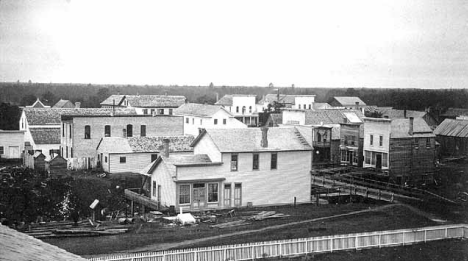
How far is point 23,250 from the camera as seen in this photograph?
27.3 ft

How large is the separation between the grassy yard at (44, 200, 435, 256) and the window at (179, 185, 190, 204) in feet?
10.8

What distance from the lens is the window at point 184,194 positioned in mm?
34719

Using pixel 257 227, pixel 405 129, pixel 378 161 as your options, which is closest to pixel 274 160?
pixel 257 227

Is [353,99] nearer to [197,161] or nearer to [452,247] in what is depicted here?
[197,161]

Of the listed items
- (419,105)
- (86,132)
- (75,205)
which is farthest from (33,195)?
(419,105)

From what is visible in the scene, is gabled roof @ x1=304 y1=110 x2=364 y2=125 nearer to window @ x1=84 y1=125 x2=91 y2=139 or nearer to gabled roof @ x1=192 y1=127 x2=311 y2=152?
window @ x1=84 y1=125 x2=91 y2=139

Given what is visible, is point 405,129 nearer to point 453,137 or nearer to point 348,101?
point 453,137

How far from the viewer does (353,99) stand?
102 m

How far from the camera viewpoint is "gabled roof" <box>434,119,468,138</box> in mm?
64188

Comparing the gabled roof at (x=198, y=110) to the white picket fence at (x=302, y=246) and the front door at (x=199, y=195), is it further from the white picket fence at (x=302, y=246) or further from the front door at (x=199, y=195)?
the white picket fence at (x=302, y=246)

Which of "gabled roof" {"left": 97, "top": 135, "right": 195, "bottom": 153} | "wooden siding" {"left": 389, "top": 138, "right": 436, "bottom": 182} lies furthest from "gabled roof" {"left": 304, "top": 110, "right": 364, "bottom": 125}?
"gabled roof" {"left": 97, "top": 135, "right": 195, "bottom": 153}

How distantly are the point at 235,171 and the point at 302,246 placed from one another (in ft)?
43.4

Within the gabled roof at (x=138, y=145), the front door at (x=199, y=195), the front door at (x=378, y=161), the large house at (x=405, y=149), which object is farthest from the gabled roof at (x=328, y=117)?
the front door at (x=199, y=195)

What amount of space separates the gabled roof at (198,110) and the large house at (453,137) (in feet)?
82.3
